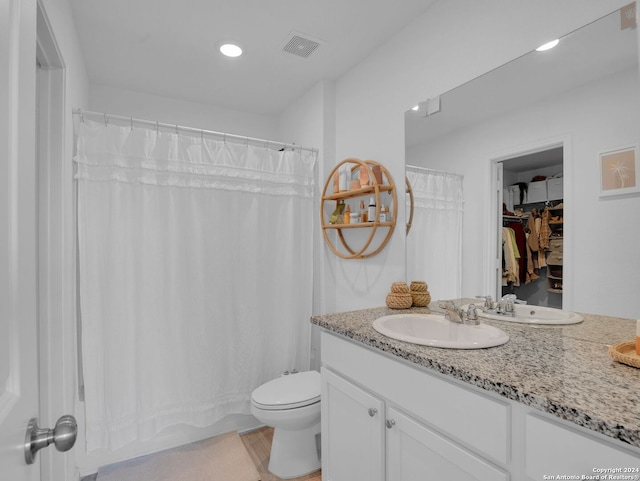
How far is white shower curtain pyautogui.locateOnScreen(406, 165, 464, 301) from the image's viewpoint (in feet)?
5.54

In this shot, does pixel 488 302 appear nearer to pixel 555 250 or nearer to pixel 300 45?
pixel 555 250

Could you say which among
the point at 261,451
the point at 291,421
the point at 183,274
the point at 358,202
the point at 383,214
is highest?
the point at 358,202

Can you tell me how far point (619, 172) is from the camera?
3.67ft

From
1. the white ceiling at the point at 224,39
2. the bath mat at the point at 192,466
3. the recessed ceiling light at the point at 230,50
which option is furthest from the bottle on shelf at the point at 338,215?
the bath mat at the point at 192,466

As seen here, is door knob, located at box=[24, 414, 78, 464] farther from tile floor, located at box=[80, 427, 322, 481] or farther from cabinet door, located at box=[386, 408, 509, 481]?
tile floor, located at box=[80, 427, 322, 481]

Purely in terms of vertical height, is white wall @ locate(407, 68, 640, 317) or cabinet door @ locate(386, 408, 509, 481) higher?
white wall @ locate(407, 68, 640, 317)

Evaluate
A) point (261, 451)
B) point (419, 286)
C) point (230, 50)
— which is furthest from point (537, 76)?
point (261, 451)

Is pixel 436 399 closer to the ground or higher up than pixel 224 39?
closer to the ground

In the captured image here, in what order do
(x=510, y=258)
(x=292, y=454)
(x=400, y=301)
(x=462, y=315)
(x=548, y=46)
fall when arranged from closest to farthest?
1. (x=548, y=46)
2. (x=462, y=315)
3. (x=510, y=258)
4. (x=400, y=301)
5. (x=292, y=454)

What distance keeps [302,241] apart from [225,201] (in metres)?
0.60

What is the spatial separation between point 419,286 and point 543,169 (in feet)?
2.53

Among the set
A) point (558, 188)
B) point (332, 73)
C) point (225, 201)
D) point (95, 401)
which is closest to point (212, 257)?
point (225, 201)

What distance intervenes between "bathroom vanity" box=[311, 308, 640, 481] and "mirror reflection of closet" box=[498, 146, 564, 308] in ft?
0.58

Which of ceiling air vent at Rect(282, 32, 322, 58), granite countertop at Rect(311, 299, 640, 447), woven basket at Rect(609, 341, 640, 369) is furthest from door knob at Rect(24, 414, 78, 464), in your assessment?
ceiling air vent at Rect(282, 32, 322, 58)
